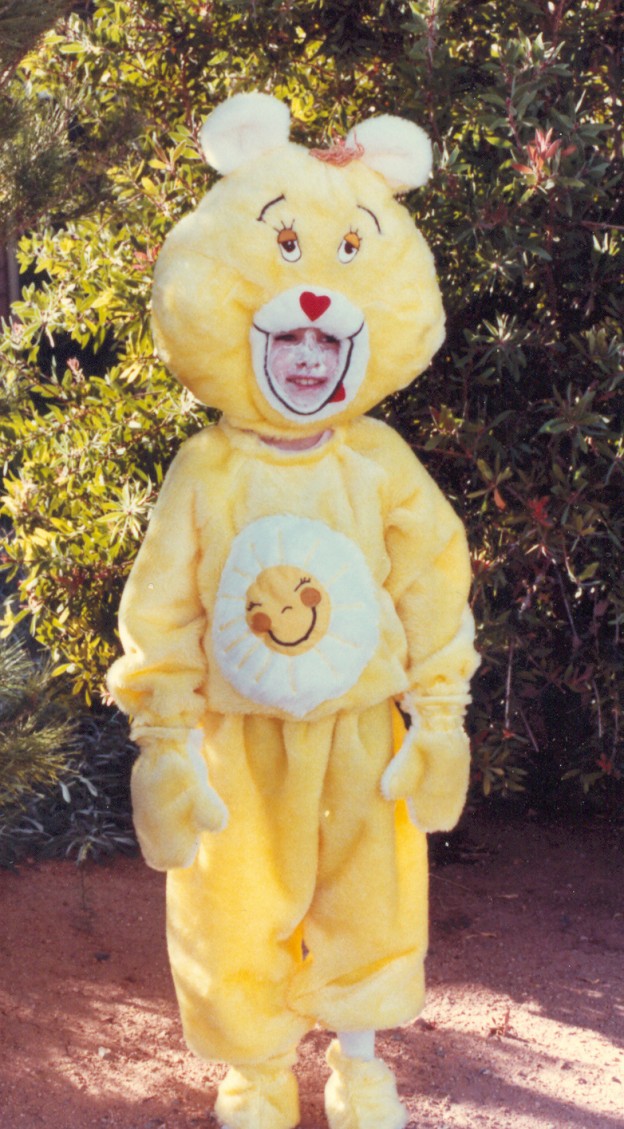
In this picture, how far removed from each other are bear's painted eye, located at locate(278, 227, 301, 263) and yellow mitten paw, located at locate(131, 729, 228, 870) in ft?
3.28

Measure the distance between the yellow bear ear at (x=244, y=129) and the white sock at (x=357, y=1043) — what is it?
75.4 inches

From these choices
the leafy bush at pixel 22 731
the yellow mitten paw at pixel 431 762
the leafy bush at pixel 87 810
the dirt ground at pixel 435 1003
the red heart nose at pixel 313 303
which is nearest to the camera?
the red heart nose at pixel 313 303

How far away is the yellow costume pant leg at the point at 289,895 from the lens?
2.78 meters

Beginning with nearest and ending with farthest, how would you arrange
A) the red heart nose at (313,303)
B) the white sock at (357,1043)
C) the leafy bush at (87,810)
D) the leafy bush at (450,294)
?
1. the red heart nose at (313,303)
2. the white sock at (357,1043)
3. the leafy bush at (450,294)
4. the leafy bush at (87,810)

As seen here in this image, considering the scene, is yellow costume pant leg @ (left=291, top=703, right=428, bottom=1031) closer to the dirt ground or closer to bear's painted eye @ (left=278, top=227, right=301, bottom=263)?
the dirt ground

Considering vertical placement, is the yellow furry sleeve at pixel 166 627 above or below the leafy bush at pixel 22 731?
above

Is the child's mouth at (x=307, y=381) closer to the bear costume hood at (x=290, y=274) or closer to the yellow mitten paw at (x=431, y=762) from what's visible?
the bear costume hood at (x=290, y=274)

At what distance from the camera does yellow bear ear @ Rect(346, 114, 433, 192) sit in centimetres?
273

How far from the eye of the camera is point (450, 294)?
11.7ft

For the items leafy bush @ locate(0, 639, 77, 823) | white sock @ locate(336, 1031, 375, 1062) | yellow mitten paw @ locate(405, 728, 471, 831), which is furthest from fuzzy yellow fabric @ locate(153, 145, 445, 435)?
white sock @ locate(336, 1031, 375, 1062)

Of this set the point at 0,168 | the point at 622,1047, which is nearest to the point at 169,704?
the point at 0,168

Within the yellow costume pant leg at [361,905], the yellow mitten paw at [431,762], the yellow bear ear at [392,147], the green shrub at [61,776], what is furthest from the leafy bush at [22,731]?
the yellow bear ear at [392,147]

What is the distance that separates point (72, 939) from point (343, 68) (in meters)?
2.66

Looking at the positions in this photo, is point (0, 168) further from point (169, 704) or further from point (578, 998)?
point (578, 998)
